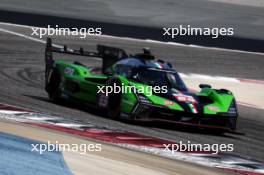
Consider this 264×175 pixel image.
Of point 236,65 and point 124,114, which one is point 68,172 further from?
point 236,65

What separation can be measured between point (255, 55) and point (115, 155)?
1883cm

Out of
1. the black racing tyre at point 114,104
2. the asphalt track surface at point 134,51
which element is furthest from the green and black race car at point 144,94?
the asphalt track surface at point 134,51

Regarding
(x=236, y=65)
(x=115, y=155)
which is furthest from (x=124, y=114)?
(x=236, y=65)

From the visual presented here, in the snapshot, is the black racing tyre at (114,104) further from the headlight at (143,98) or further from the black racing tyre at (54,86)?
the black racing tyre at (54,86)

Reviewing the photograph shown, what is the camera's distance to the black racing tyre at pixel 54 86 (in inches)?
619

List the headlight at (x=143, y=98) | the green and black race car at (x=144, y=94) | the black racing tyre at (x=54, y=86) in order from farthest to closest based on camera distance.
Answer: the black racing tyre at (x=54, y=86)
the green and black race car at (x=144, y=94)
the headlight at (x=143, y=98)

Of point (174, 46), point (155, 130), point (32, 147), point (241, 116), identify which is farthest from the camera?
point (174, 46)

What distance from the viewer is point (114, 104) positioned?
1400 centimetres

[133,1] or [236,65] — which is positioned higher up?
[133,1]

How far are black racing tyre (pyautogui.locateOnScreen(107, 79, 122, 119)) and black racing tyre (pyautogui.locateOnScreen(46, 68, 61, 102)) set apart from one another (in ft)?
6.07

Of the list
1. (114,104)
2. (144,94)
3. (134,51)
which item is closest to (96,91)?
(114,104)

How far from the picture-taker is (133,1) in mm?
35156

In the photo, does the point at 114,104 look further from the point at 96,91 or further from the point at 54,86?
the point at 54,86

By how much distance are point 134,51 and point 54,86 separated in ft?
33.1
